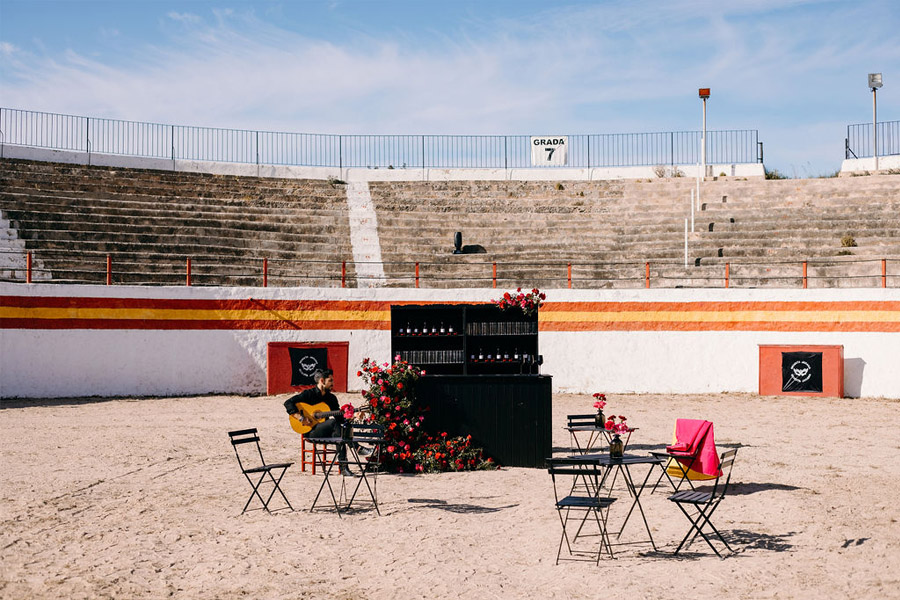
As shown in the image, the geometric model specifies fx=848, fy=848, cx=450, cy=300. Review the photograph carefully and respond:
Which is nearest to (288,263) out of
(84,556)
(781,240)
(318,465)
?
(318,465)

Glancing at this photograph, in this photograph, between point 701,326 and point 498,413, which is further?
point 701,326

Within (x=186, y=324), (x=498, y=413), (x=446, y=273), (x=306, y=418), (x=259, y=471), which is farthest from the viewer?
(x=446, y=273)

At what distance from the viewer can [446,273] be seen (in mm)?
25812

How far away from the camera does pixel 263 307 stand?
2234 cm

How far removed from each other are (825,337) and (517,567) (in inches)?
650

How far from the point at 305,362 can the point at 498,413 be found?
9655 millimetres

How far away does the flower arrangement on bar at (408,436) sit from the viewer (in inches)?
522

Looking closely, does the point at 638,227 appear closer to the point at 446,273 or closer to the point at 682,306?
the point at 682,306

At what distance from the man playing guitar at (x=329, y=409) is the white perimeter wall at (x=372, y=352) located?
376 inches

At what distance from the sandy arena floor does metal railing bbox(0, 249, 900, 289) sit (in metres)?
8.05

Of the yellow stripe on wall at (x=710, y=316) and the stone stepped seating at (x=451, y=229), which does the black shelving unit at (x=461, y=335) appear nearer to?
the yellow stripe on wall at (x=710, y=316)

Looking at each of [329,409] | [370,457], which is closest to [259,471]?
[329,409]

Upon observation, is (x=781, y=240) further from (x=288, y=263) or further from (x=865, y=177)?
(x=288, y=263)

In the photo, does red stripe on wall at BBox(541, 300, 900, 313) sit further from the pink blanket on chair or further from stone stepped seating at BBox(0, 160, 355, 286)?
the pink blanket on chair
